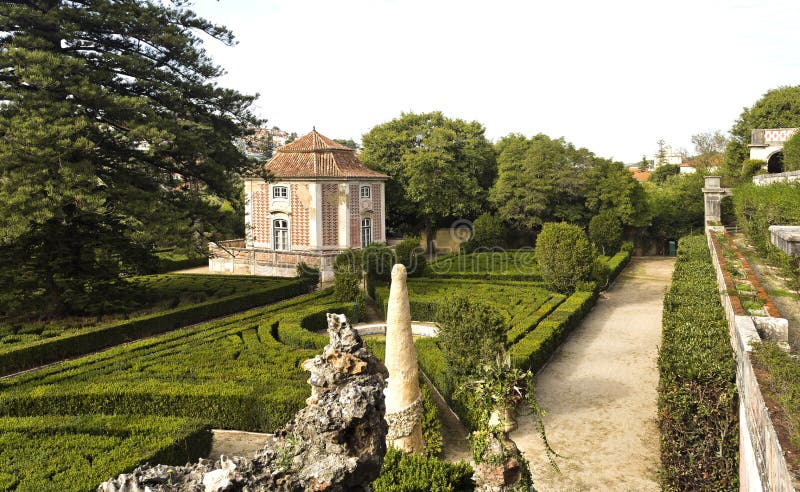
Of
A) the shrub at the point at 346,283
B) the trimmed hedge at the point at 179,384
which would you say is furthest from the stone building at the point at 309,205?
the trimmed hedge at the point at 179,384

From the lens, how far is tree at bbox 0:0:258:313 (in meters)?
15.2

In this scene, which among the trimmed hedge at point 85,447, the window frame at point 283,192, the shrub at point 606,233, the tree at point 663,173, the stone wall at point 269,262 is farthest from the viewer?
the tree at point 663,173

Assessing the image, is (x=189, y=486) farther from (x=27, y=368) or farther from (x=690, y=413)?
(x=27, y=368)

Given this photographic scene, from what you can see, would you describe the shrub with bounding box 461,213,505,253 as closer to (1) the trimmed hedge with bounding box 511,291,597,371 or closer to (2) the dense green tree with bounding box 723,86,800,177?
(1) the trimmed hedge with bounding box 511,291,597,371

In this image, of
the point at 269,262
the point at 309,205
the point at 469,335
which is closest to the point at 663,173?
the point at 309,205

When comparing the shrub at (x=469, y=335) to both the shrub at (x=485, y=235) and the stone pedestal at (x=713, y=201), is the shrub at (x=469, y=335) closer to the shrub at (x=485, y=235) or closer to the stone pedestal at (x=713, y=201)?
the shrub at (x=485, y=235)

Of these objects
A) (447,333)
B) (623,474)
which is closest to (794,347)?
(623,474)

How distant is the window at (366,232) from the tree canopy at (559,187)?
957 cm

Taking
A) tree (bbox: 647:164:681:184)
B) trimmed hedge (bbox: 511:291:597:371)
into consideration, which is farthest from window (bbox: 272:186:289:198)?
tree (bbox: 647:164:681:184)

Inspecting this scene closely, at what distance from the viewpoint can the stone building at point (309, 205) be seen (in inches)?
1195

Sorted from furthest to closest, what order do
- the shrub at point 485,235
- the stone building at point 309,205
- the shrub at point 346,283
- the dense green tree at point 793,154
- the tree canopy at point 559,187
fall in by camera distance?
the tree canopy at point 559,187, the shrub at point 485,235, the stone building at point 309,205, the dense green tree at point 793,154, the shrub at point 346,283

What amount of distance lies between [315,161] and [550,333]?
1928 cm

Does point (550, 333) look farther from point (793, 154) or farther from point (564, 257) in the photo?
point (793, 154)

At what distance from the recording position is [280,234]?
3133 cm
